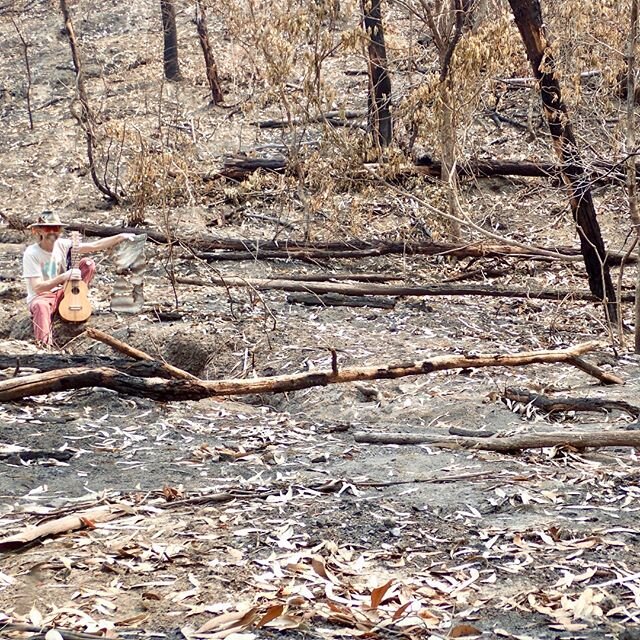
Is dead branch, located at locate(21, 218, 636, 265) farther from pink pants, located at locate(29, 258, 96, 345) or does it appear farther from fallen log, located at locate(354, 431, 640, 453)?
fallen log, located at locate(354, 431, 640, 453)

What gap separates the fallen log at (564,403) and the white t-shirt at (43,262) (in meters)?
4.45

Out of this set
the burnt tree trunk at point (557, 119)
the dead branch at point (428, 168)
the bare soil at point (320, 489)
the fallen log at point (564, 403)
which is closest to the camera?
the bare soil at point (320, 489)

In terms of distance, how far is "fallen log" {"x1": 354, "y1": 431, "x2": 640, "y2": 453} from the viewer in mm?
4938

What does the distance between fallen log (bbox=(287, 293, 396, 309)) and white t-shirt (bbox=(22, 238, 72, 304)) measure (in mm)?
2539

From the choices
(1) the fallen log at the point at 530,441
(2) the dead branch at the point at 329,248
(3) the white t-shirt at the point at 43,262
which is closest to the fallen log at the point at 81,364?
(1) the fallen log at the point at 530,441

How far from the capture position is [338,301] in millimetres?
10117

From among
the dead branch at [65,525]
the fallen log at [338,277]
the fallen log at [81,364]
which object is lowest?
the dead branch at [65,525]

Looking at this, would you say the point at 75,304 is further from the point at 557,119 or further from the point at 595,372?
the point at 557,119

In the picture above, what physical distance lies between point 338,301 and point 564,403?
4.37 metres

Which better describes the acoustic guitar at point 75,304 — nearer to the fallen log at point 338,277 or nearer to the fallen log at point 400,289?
the fallen log at point 400,289

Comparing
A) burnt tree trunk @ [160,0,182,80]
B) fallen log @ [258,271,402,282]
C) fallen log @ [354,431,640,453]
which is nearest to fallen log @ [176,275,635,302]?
fallen log @ [258,271,402,282]

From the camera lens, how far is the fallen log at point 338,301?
33.1 feet

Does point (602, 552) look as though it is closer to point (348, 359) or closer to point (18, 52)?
point (348, 359)

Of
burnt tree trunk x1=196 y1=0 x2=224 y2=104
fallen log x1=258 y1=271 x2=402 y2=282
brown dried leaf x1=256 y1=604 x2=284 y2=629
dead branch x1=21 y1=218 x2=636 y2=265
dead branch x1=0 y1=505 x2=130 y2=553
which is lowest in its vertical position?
brown dried leaf x1=256 y1=604 x2=284 y2=629
